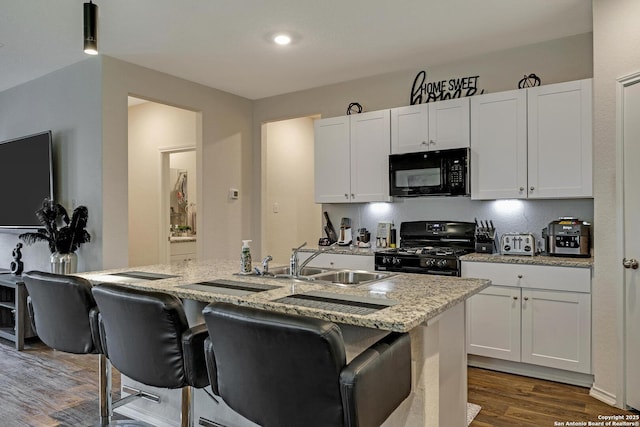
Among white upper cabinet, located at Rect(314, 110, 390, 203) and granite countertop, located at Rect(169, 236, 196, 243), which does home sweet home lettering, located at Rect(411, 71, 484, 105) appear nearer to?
white upper cabinet, located at Rect(314, 110, 390, 203)

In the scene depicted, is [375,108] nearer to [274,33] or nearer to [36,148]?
[274,33]

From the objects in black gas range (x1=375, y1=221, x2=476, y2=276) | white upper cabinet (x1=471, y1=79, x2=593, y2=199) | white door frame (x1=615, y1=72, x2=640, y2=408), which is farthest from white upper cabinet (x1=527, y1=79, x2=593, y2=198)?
black gas range (x1=375, y1=221, x2=476, y2=276)

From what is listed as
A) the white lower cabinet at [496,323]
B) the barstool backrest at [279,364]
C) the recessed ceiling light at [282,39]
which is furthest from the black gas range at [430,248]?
the barstool backrest at [279,364]

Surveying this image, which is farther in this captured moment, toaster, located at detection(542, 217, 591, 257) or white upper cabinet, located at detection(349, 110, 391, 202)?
white upper cabinet, located at detection(349, 110, 391, 202)

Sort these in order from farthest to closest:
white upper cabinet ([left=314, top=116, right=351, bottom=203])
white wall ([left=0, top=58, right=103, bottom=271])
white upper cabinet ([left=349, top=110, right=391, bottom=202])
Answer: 1. white upper cabinet ([left=314, top=116, right=351, bottom=203])
2. white upper cabinet ([left=349, top=110, right=391, bottom=202])
3. white wall ([left=0, top=58, right=103, bottom=271])

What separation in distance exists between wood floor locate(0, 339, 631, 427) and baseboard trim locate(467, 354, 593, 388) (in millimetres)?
53

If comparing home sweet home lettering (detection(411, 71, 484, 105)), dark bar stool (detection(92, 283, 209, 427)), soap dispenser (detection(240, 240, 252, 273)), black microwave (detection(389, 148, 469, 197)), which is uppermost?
home sweet home lettering (detection(411, 71, 484, 105))

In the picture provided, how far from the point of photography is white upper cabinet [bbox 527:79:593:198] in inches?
129

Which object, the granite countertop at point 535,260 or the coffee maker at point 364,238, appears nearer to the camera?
the granite countertop at point 535,260

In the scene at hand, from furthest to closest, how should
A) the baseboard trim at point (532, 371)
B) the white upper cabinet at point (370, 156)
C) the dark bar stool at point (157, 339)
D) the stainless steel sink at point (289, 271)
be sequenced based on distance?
the white upper cabinet at point (370, 156), the baseboard trim at point (532, 371), the stainless steel sink at point (289, 271), the dark bar stool at point (157, 339)

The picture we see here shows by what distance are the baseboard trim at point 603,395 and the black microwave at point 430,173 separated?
66.8 inches

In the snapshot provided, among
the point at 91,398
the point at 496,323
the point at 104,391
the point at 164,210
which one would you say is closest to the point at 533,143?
the point at 496,323

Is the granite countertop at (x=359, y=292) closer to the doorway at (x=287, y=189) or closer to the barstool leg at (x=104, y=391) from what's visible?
the barstool leg at (x=104, y=391)

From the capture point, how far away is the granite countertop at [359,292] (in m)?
1.53
